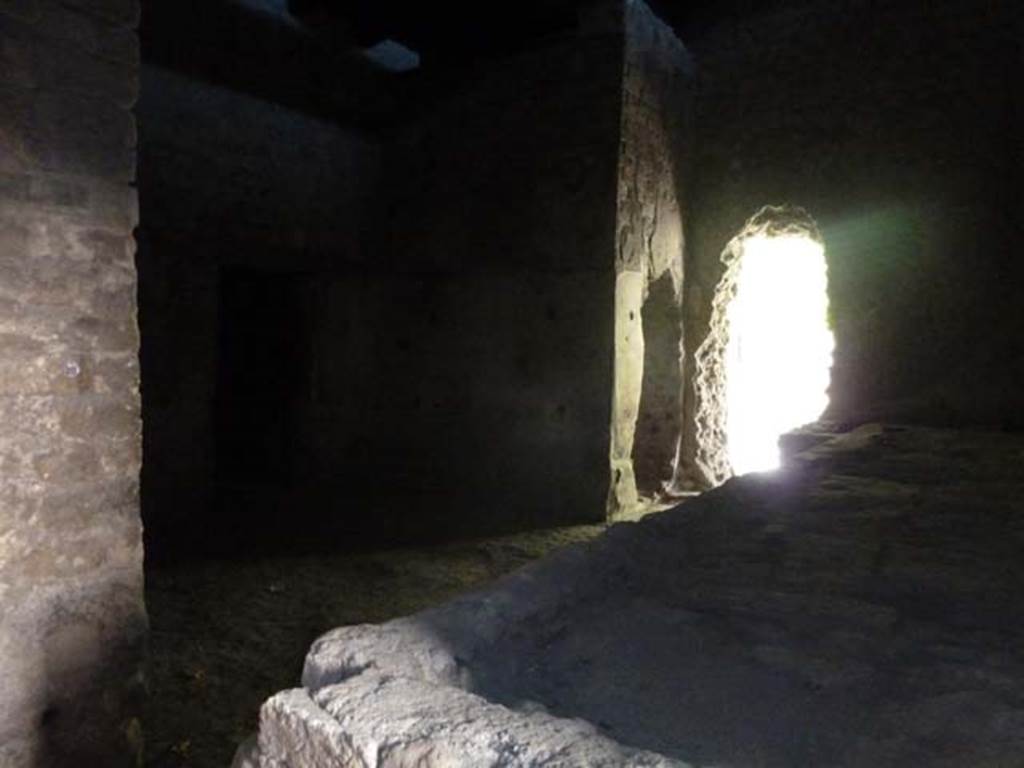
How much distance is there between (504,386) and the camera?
7129 mm

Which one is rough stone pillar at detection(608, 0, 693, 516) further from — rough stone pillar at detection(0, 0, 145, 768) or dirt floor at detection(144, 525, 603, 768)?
rough stone pillar at detection(0, 0, 145, 768)

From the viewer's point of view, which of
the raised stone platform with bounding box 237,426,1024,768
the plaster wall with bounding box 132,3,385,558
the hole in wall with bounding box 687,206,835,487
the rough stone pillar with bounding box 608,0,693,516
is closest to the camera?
the raised stone platform with bounding box 237,426,1024,768

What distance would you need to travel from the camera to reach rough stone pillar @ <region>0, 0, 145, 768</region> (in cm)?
235

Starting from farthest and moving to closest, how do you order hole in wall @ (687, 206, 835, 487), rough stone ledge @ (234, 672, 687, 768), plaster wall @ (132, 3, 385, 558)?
hole in wall @ (687, 206, 835, 487) → plaster wall @ (132, 3, 385, 558) → rough stone ledge @ (234, 672, 687, 768)

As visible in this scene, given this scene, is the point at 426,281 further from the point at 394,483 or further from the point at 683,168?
the point at 683,168

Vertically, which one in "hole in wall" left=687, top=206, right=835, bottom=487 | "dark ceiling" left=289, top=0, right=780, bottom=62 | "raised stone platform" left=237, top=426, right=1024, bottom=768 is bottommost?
"raised stone platform" left=237, top=426, right=1024, bottom=768

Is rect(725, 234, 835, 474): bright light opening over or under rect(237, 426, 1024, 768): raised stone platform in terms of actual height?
over

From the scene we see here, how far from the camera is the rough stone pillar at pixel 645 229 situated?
6613 mm

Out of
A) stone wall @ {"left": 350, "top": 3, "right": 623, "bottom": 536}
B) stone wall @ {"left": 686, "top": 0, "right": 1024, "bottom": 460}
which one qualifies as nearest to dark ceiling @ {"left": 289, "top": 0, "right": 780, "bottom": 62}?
stone wall @ {"left": 350, "top": 3, "right": 623, "bottom": 536}

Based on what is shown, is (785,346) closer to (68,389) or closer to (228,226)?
(228,226)

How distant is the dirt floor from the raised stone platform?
172 cm

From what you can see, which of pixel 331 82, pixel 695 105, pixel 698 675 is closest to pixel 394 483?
pixel 331 82

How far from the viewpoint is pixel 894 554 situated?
2.45m

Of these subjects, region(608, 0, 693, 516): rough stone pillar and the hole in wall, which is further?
the hole in wall
